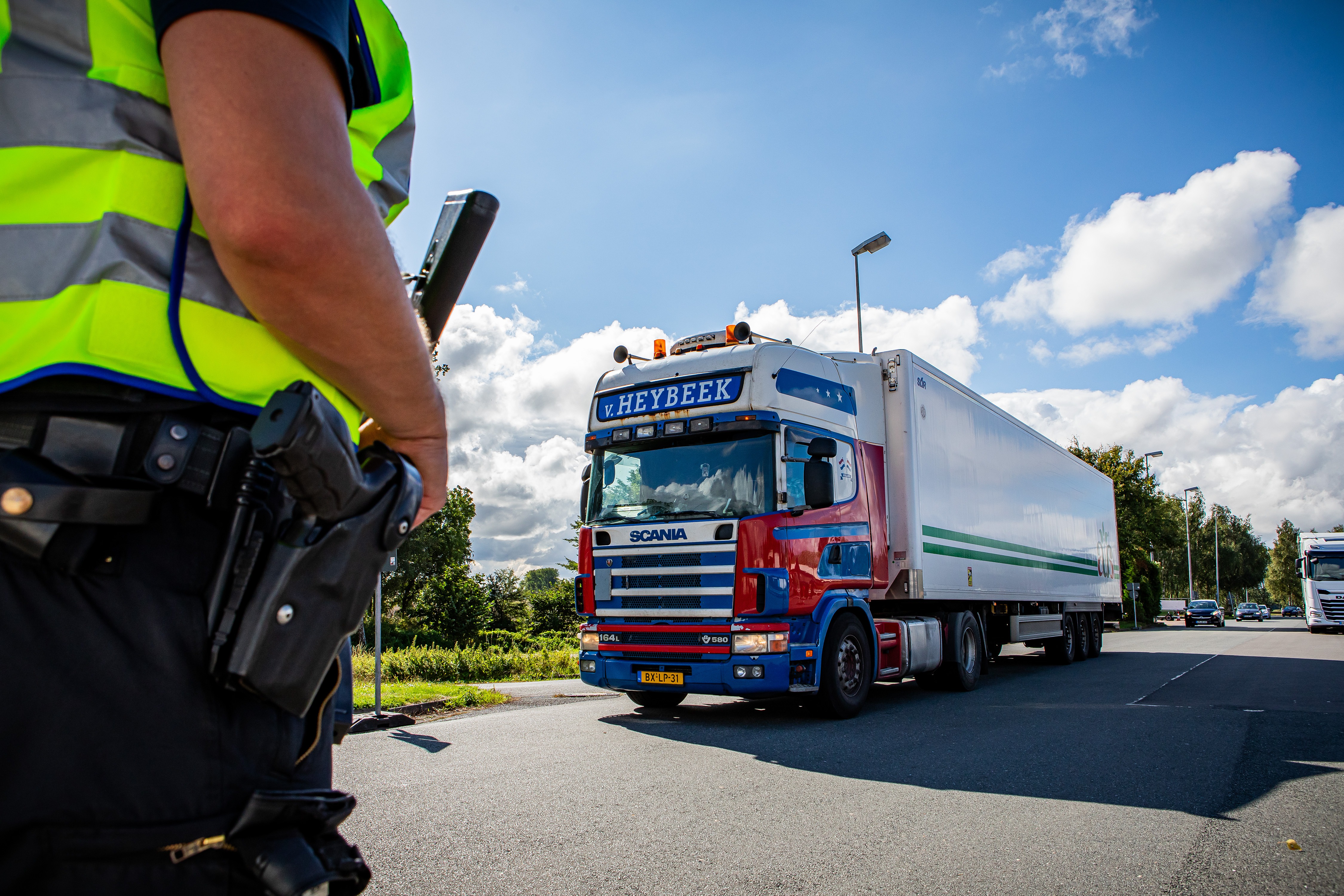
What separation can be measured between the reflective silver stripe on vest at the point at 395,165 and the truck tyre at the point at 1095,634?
2019cm

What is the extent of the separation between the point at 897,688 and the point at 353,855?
11.7 m

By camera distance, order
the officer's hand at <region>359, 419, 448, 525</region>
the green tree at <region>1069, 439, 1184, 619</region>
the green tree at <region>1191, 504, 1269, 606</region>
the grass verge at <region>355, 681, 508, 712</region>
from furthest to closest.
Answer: the green tree at <region>1191, 504, 1269, 606</region>, the green tree at <region>1069, 439, 1184, 619</region>, the grass verge at <region>355, 681, 508, 712</region>, the officer's hand at <region>359, 419, 448, 525</region>

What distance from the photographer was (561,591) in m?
27.2

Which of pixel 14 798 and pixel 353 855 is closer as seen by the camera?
pixel 14 798

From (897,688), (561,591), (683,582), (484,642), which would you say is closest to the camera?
(683,582)

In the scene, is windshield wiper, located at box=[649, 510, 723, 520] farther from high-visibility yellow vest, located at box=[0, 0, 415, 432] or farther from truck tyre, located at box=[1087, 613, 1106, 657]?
truck tyre, located at box=[1087, 613, 1106, 657]

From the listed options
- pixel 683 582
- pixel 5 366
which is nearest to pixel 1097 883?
pixel 5 366

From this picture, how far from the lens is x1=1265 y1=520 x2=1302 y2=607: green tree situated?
314 ft

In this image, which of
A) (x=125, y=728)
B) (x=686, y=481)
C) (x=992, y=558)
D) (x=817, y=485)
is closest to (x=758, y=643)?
(x=817, y=485)

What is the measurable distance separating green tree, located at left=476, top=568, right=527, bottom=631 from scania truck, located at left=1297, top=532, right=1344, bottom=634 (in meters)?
28.3

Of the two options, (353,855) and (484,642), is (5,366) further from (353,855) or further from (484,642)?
(484,642)

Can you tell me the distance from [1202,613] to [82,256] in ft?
191

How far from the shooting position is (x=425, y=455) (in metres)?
1.41

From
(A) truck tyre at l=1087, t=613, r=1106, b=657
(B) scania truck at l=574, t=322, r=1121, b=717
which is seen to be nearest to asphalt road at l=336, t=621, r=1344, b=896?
(B) scania truck at l=574, t=322, r=1121, b=717
